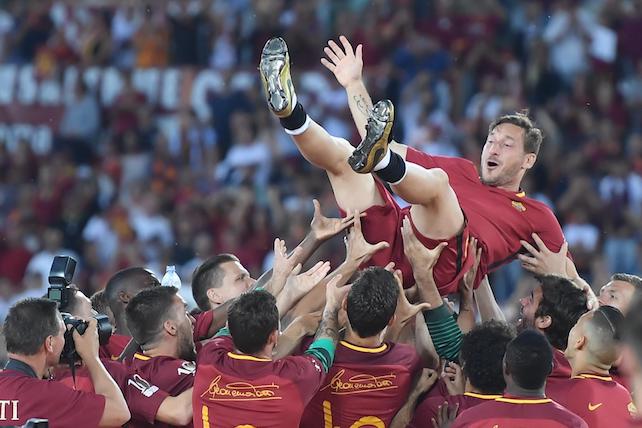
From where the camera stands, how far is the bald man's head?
6.16 metres

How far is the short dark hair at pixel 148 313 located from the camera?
6.52 meters

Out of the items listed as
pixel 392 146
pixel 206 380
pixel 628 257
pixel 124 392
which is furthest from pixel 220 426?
pixel 628 257

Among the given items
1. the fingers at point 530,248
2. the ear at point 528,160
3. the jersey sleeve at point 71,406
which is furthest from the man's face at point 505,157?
the jersey sleeve at point 71,406

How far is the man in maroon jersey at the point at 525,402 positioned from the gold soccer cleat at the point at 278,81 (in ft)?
5.38

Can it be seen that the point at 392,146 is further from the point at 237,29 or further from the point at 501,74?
the point at 237,29

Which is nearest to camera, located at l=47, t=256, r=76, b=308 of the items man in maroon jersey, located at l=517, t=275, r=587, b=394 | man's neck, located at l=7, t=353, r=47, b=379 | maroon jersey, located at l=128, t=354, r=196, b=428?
man's neck, located at l=7, t=353, r=47, b=379

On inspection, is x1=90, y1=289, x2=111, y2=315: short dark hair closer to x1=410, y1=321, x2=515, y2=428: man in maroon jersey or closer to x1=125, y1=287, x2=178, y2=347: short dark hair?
x1=125, y1=287, x2=178, y2=347: short dark hair

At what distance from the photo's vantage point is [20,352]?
6055 mm

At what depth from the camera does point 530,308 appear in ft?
22.0

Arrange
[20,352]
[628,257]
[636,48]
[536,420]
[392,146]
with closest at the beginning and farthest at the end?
[536,420] → [20,352] → [392,146] → [628,257] → [636,48]

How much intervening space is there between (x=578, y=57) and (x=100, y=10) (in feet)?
19.8

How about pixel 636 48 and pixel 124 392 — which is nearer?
pixel 124 392

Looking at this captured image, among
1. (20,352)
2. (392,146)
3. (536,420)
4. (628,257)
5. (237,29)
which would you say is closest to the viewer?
(536,420)

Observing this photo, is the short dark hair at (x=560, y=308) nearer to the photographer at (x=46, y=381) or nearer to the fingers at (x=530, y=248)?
the fingers at (x=530, y=248)
